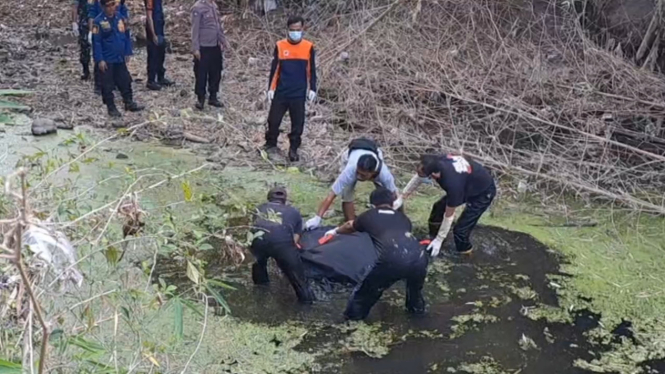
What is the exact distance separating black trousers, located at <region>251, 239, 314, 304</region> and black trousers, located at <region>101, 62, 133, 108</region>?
413 centimetres

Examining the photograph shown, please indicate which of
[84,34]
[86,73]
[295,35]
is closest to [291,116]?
[295,35]

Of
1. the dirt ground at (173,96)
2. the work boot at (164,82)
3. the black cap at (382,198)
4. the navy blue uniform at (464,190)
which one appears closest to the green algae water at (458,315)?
the navy blue uniform at (464,190)

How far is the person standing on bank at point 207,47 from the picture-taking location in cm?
938

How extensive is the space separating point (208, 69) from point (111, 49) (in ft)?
3.82

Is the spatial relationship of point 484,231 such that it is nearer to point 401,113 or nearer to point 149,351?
point 401,113

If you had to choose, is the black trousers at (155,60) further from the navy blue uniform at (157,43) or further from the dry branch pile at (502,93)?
the dry branch pile at (502,93)

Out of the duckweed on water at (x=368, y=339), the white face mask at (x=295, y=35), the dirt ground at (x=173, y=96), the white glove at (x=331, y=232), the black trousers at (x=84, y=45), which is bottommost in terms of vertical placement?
the duckweed on water at (x=368, y=339)

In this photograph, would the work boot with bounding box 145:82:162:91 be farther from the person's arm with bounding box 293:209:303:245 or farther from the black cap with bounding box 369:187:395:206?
the black cap with bounding box 369:187:395:206

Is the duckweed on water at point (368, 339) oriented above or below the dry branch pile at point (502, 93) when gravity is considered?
below

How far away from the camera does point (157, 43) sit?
10.4 metres

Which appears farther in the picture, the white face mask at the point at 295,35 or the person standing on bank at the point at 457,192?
the white face mask at the point at 295,35

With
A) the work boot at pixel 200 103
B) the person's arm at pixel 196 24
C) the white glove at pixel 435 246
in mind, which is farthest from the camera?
the work boot at pixel 200 103

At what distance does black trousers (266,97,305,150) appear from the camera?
8.37 m

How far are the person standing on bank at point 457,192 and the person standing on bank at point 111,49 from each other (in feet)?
13.3
